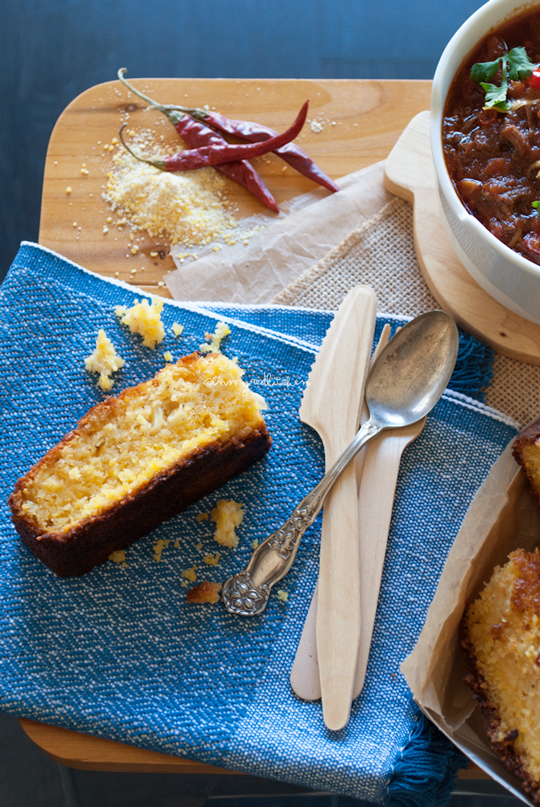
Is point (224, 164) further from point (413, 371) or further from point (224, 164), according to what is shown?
point (413, 371)

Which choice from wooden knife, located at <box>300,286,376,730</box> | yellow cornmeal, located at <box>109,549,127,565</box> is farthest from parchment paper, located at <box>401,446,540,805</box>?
yellow cornmeal, located at <box>109,549,127,565</box>

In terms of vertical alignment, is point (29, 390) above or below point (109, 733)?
above

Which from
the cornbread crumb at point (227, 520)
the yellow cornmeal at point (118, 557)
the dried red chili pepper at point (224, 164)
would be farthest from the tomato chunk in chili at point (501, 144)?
the yellow cornmeal at point (118, 557)

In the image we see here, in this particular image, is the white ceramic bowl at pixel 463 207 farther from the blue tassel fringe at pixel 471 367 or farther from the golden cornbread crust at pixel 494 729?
the golden cornbread crust at pixel 494 729

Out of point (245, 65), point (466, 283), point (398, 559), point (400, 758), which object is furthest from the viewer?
point (245, 65)

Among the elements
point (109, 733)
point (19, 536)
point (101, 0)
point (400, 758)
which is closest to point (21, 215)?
point (101, 0)

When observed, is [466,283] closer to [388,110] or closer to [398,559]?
[388,110]

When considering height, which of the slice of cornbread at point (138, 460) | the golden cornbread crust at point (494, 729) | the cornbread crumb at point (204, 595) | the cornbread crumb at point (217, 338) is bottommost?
the golden cornbread crust at point (494, 729)
